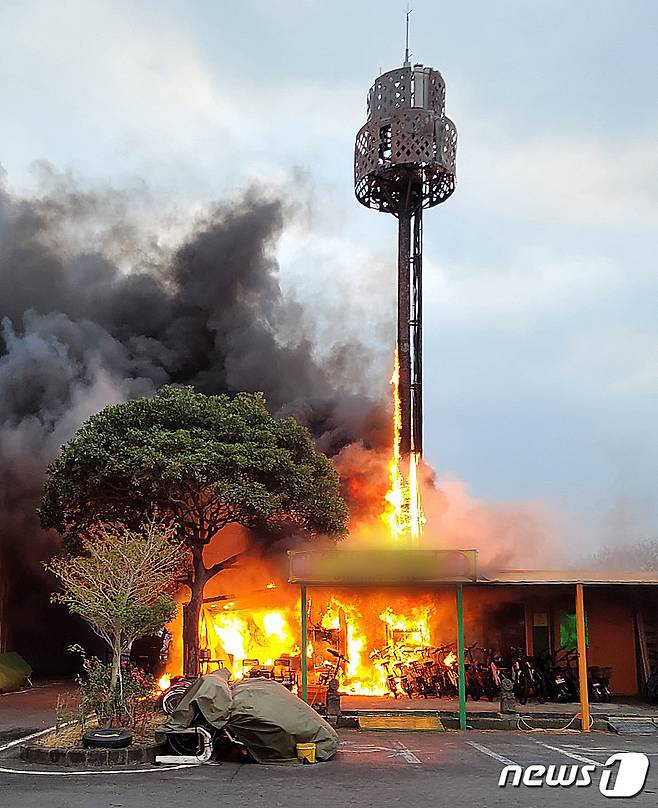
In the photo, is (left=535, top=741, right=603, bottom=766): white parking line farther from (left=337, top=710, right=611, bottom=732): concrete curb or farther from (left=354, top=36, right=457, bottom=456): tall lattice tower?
(left=354, top=36, right=457, bottom=456): tall lattice tower

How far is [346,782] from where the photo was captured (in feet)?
37.0

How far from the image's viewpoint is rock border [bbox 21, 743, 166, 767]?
12531 mm

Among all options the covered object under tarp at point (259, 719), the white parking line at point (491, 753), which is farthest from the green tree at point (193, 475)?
the covered object under tarp at point (259, 719)

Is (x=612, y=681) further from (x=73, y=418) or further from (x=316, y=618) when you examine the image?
(x=73, y=418)

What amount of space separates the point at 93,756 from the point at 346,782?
3.68m

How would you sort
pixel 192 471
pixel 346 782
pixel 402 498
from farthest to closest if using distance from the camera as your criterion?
pixel 402 498 → pixel 192 471 → pixel 346 782

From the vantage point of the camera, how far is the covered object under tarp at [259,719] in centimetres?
1281

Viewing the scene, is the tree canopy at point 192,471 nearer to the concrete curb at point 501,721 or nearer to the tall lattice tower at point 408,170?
the concrete curb at point 501,721

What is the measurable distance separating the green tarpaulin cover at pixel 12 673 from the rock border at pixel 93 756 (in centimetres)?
1463

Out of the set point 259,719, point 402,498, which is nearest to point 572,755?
point 259,719

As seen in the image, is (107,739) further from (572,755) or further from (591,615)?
(591,615)

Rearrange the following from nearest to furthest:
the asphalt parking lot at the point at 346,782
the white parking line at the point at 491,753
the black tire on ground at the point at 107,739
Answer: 1. the asphalt parking lot at the point at 346,782
2. the black tire on ground at the point at 107,739
3. the white parking line at the point at 491,753

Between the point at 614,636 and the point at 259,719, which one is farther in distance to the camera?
the point at 614,636

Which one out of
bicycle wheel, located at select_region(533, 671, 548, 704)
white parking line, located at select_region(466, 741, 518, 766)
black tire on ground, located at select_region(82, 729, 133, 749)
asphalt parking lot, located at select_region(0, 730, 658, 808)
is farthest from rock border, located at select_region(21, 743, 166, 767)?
bicycle wheel, located at select_region(533, 671, 548, 704)
